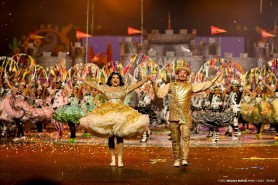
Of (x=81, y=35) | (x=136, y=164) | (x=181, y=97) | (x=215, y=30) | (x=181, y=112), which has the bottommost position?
(x=136, y=164)

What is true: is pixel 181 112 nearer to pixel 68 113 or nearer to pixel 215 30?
pixel 68 113

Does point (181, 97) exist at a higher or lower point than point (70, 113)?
higher

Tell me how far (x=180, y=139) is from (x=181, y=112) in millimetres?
461

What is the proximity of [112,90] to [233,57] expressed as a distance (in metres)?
26.7

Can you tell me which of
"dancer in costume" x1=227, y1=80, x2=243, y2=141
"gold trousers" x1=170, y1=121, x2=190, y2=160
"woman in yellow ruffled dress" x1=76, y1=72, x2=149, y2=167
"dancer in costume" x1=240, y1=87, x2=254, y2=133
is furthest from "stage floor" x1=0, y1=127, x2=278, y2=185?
"dancer in costume" x1=240, y1=87, x2=254, y2=133

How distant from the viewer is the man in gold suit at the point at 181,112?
30.8 ft

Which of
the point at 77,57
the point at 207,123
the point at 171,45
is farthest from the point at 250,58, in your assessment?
the point at 207,123

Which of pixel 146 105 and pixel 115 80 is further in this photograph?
pixel 146 105

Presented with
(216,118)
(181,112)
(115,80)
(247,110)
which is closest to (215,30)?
(247,110)

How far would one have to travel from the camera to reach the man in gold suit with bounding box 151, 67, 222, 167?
9398 mm

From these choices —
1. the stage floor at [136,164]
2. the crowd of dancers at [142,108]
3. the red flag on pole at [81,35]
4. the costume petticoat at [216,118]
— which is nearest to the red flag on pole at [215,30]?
the red flag on pole at [81,35]

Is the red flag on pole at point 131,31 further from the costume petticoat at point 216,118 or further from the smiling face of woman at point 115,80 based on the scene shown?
the smiling face of woman at point 115,80

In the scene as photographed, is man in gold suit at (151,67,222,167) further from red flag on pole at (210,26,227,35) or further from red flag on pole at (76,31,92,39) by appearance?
red flag on pole at (76,31,92,39)

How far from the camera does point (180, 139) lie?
31.3 ft
